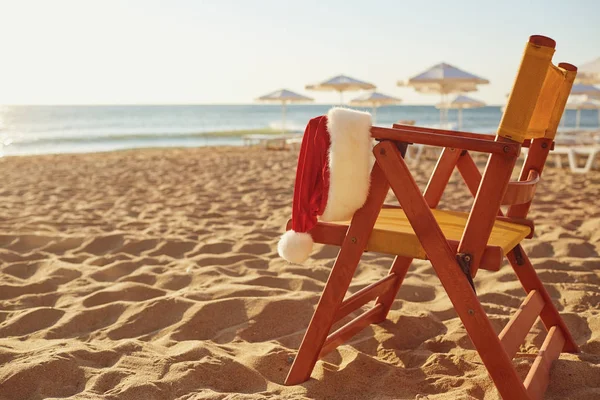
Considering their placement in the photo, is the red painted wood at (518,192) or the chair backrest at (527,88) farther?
the red painted wood at (518,192)

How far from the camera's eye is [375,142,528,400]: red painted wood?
157cm

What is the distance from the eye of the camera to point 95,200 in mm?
5461

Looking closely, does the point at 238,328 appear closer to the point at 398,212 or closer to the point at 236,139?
the point at 398,212

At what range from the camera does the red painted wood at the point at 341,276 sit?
1680 millimetres

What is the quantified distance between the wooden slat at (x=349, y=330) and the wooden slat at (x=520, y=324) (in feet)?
1.79

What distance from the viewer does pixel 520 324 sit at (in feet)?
6.16

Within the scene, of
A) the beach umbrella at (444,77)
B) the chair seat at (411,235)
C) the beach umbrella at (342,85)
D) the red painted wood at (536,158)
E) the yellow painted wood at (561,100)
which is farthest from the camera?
the beach umbrella at (342,85)

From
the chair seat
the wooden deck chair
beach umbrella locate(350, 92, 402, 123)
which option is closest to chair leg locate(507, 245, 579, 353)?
the wooden deck chair

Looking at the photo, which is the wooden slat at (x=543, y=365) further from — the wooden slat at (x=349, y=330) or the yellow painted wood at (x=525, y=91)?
the yellow painted wood at (x=525, y=91)

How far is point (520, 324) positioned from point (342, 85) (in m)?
14.0

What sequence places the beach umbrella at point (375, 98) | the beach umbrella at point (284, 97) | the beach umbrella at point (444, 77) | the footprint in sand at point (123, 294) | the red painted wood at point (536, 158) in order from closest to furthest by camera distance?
the red painted wood at point (536, 158), the footprint in sand at point (123, 294), the beach umbrella at point (444, 77), the beach umbrella at point (375, 98), the beach umbrella at point (284, 97)

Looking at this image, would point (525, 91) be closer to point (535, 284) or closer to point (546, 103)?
point (546, 103)

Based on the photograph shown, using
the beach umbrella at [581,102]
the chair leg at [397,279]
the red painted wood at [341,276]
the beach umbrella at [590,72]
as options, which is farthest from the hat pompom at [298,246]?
the beach umbrella at [581,102]

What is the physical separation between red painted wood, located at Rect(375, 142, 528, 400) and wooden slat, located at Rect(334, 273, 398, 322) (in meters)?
0.47
